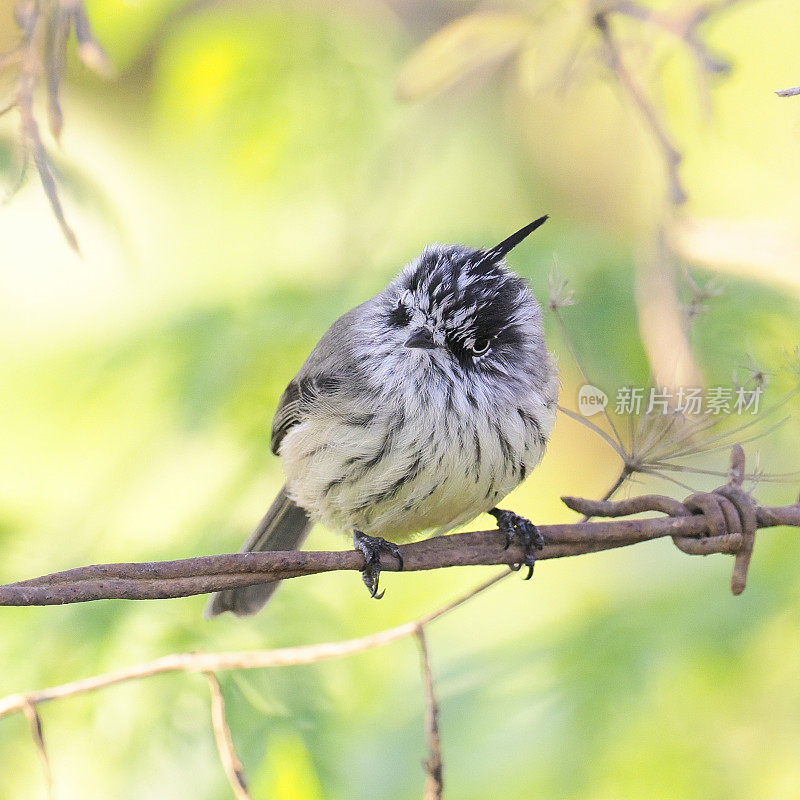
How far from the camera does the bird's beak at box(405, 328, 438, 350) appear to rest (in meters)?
2.44

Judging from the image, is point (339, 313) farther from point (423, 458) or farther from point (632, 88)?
point (632, 88)

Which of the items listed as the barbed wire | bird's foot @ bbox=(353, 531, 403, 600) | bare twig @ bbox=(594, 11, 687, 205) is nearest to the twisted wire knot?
the barbed wire

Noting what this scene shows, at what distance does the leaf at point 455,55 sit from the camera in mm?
3844

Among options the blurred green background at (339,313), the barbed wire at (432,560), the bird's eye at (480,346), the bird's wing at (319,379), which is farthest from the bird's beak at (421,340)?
the blurred green background at (339,313)

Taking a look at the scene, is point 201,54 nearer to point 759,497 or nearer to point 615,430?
point 615,430

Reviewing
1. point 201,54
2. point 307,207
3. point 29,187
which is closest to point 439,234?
point 307,207

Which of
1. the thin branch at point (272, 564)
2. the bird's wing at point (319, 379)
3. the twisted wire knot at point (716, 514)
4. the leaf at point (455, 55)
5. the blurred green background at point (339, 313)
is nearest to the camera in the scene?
the thin branch at point (272, 564)

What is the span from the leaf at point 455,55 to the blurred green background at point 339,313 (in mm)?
13

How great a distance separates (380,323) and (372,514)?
54 centimetres

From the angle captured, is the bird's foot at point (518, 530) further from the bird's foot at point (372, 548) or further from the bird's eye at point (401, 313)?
the bird's eye at point (401, 313)

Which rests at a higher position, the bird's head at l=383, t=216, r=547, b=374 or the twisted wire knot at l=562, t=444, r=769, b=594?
the bird's head at l=383, t=216, r=547, b=374

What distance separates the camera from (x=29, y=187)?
3082 millimetres

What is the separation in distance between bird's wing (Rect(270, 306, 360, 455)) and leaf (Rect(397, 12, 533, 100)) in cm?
145

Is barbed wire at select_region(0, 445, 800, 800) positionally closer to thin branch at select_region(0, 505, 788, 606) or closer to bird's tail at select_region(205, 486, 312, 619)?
thin branch at select_region(0, 505, 788, 606)
